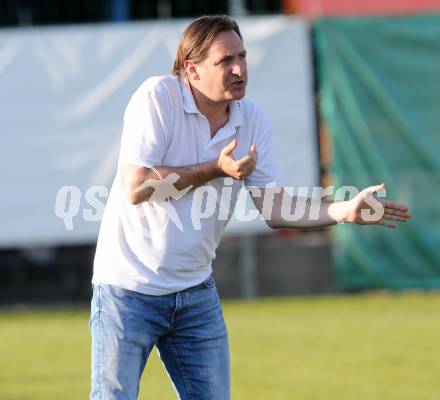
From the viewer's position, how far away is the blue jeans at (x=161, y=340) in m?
4.48

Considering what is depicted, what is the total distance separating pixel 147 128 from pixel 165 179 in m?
0.21

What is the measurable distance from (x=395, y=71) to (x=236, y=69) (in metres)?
8.74

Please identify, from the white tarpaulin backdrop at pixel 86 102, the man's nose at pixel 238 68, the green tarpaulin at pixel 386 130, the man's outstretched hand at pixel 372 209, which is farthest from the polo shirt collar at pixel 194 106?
the green tarpaulin at pixel 386 130

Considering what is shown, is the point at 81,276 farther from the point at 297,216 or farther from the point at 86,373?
the point at 297,216

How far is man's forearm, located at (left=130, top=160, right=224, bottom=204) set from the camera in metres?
4.33

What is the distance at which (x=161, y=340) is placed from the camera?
186 inches

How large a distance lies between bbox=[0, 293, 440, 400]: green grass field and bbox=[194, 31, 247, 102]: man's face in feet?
10.9

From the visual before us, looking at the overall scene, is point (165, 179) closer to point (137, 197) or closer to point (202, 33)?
point (137, 197)

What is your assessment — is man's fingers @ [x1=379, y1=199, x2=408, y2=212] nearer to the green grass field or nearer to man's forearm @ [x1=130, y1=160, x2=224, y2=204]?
man's forearm @ [x1=130, y1=160, x2=224, y2=204]

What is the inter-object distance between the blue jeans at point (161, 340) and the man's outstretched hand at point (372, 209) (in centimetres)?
67

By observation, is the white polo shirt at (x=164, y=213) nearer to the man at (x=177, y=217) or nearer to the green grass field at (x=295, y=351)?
the man at (x=177, y=217)

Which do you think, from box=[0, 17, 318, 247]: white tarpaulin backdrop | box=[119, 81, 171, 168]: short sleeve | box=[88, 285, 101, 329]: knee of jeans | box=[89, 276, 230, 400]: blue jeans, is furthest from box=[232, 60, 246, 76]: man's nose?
box=[0, 17, 318, 247]: white tarpaulin backdrop

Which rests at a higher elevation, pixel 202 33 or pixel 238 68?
pixel 202 33

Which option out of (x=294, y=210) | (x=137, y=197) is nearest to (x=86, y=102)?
(x=294, y=210)
